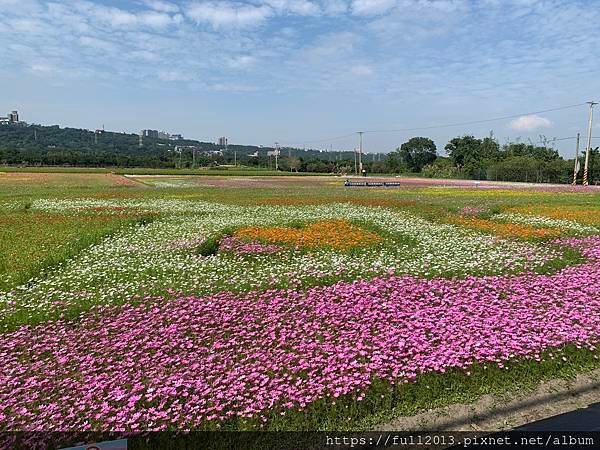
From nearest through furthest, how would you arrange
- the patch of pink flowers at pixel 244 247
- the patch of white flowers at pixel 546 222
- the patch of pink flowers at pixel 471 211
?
the patch of pink flowers at pixel 244 247 → the patch of white flowers at pixel 546 222 → the patch of pink flowers at pixel 471 211

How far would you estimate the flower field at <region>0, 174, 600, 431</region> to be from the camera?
448 centimetres

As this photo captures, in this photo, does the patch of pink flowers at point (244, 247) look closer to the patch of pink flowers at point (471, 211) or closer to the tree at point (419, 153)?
the patch of pink flowers at point (471, 211)

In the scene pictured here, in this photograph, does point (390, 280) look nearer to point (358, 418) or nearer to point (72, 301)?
point (358, 418)

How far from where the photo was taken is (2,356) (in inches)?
219

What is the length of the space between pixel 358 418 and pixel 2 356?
4.44m

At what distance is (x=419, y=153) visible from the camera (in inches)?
5000

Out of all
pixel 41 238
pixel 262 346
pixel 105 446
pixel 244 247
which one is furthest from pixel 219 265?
pixel 105 446

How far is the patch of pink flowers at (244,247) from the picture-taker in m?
11.3

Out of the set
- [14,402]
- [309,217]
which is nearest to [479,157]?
[309,217]

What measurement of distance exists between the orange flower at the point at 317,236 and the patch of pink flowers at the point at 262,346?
12.6 ft

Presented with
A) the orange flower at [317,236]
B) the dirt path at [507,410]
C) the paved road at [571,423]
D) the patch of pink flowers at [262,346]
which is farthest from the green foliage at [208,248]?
the paved road at [571,423]

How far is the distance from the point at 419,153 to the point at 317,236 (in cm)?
12047

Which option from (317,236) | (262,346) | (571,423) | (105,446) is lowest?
(571,423)

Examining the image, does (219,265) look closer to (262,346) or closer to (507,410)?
(262,346)
